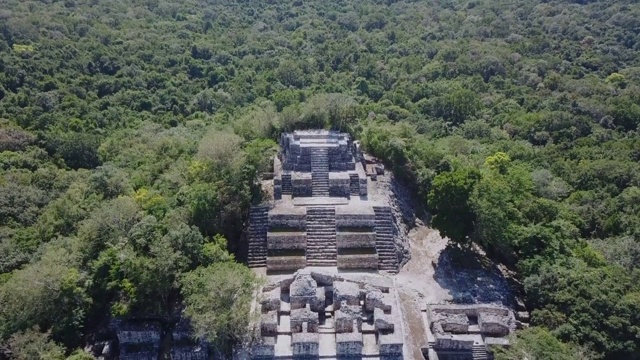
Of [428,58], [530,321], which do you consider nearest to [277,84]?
[428,58]

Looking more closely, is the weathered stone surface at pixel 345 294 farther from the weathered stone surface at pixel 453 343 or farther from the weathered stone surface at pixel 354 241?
the weathered stone surface at pixel 453 343

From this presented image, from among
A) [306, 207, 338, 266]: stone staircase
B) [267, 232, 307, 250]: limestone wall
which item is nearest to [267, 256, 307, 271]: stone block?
[306, 207, 338, 266]: stone staircase

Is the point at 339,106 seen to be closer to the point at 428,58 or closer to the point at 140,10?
the point at 428,58

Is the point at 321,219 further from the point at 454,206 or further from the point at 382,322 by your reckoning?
the point at 382,322

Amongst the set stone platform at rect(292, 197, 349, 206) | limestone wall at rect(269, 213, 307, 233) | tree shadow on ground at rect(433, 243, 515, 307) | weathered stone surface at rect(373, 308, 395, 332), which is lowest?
tree shadow on ground at rect(433, 243, 515, 307)

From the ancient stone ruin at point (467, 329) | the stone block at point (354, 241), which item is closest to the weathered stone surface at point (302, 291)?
the stone block at point (354, 241)

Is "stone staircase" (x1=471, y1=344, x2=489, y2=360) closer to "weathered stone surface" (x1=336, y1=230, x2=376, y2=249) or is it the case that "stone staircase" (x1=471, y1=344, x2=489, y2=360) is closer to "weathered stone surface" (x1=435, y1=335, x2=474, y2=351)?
"weathered stone surface" (x1=435, y1=335, x2=474, y2=351)
